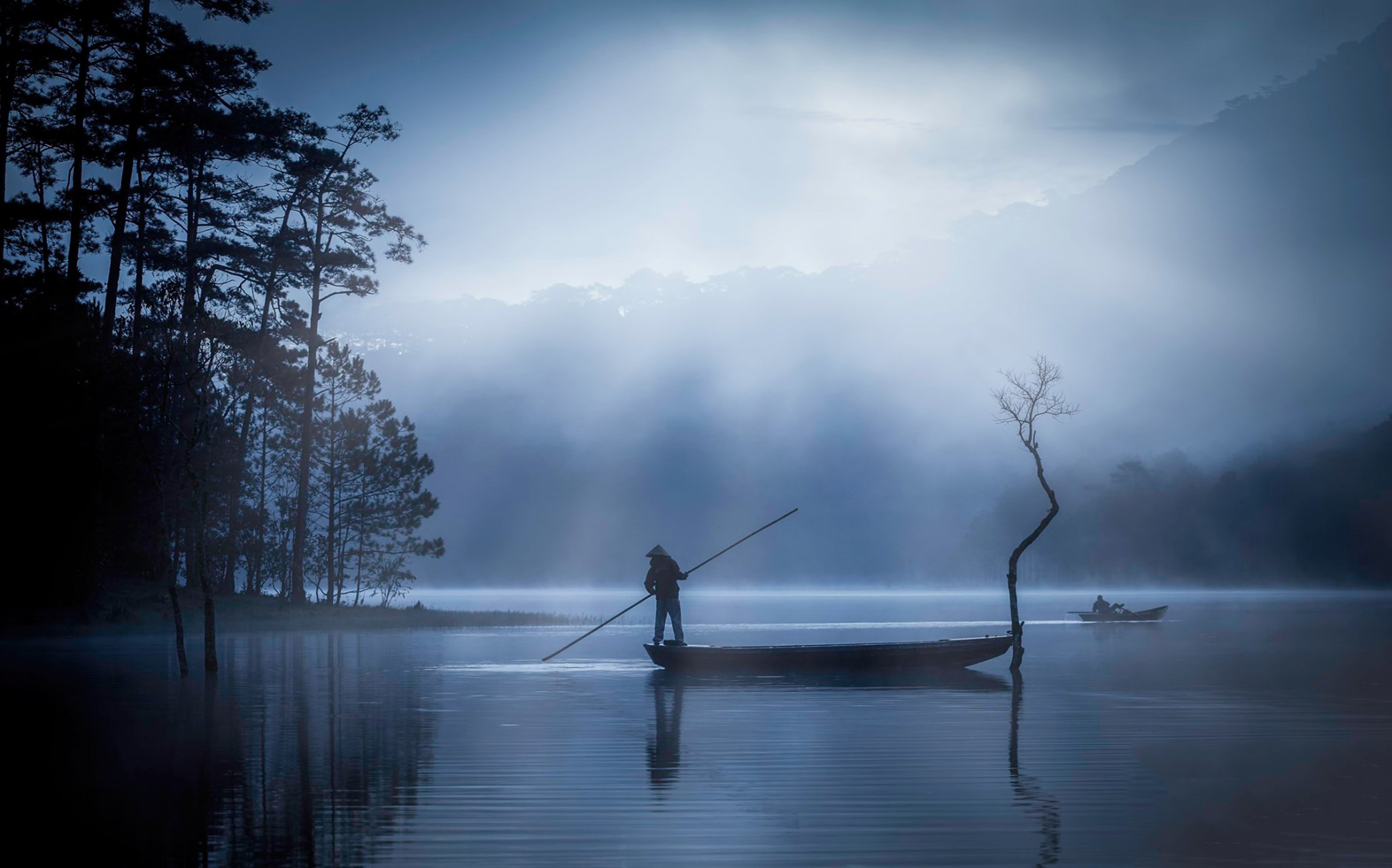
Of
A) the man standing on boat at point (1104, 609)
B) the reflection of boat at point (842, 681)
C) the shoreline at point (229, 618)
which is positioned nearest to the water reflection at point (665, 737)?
the reflection of boat at point (842, 681)

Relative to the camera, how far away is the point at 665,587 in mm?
29016

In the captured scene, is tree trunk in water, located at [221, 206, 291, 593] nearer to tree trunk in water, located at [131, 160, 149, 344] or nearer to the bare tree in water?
tree trunk in water, located at [131, 160, 149, 344]

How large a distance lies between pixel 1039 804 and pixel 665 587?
18305 millimetres

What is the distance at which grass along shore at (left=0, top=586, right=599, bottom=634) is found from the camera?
3962 centimetres

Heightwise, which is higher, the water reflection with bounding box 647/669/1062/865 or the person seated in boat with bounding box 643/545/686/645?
the person seated in boat with bounding box 643/545/686/645

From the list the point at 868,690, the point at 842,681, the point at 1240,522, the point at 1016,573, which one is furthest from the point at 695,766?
the point at 1240,522

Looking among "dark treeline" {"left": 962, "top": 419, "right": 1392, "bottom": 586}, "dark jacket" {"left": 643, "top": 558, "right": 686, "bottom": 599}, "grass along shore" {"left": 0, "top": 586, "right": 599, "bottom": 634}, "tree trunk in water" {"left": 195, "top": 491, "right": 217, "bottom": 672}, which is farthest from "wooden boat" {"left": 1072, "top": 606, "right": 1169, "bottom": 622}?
"dark treeline" {"left": 962, "top": 419, "right": 1392, "bottom": 586}

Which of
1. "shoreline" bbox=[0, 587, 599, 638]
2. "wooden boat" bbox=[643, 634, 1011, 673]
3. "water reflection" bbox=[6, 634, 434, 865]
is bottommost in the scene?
"water reflection" bbox=[6, 634, 434, 865]

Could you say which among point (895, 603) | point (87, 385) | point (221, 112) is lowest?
point (895, 603)

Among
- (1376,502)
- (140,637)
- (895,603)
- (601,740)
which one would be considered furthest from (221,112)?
(1376,502)

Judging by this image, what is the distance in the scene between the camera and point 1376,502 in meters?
150

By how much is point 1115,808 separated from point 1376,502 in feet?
527

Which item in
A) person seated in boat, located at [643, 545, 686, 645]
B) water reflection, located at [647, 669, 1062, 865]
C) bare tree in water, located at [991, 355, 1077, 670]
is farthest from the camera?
person seated in boat, located at [643, 545, 686, 645]

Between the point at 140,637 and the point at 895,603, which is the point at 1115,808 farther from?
the point at 895,603
